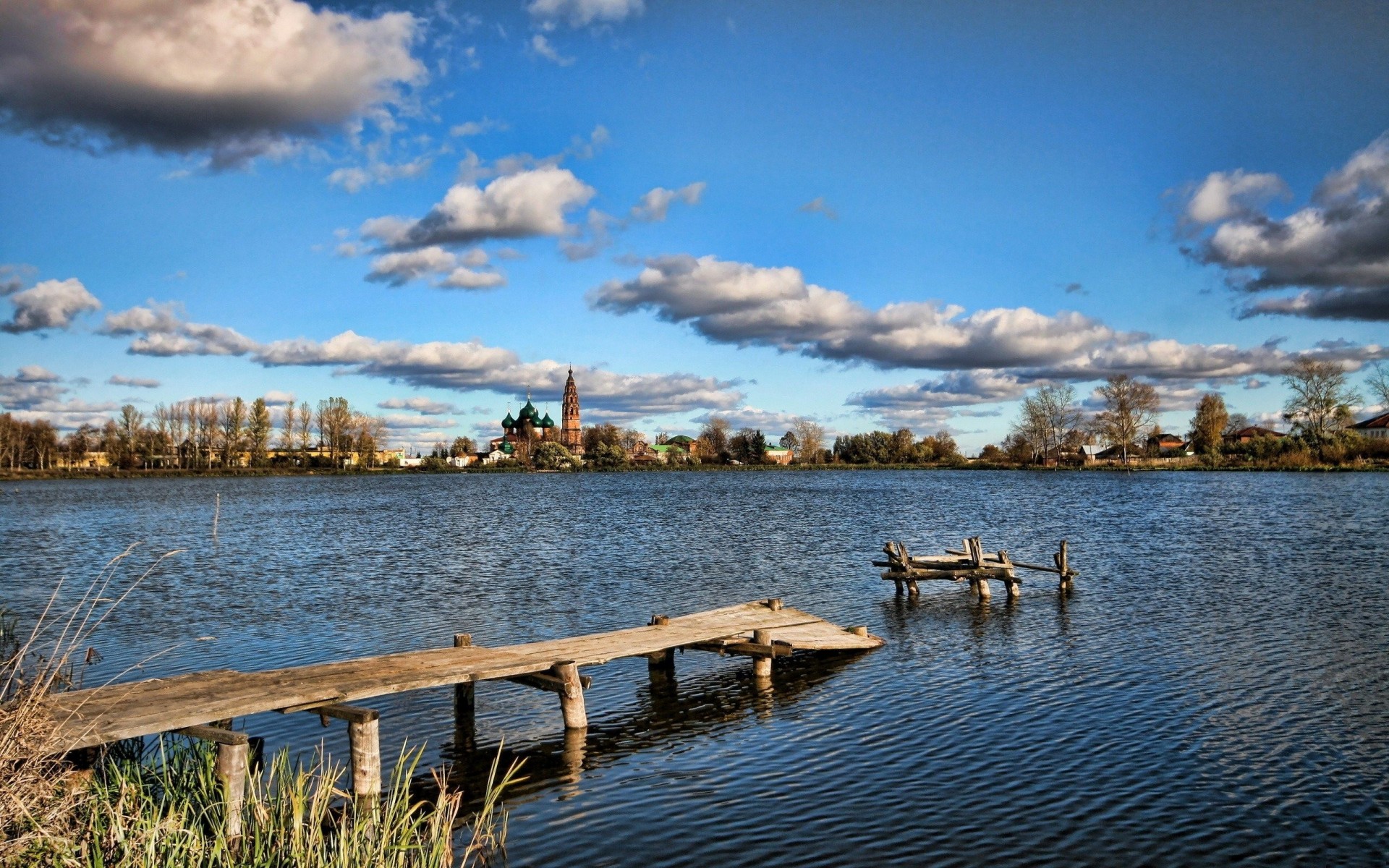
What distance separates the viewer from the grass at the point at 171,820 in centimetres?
658

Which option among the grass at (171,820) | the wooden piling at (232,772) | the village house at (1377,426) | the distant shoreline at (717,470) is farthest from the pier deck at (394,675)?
the village house at (1377,426)

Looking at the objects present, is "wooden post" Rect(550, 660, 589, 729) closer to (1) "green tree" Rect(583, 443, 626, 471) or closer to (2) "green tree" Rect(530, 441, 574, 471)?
(2) "green tree" Rect(530, 441, 574, 471)

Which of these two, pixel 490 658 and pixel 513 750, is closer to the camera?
pixel 513 750

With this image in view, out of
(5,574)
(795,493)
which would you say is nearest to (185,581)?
(5,574)

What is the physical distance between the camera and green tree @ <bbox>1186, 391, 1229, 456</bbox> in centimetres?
12606

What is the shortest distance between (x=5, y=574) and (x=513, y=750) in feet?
93.0

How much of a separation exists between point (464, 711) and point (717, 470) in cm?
16405

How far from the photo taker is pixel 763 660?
15.6 metres

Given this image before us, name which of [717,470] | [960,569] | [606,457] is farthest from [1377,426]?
[960,569]

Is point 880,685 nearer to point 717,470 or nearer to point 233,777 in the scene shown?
point 233,777

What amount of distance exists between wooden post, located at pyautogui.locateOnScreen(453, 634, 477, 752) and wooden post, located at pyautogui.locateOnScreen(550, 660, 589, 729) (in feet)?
4.02

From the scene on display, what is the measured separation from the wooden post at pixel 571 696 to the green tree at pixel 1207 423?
13092cm

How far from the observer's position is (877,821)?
9547mm

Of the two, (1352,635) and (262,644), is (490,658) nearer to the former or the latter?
(262,644)
